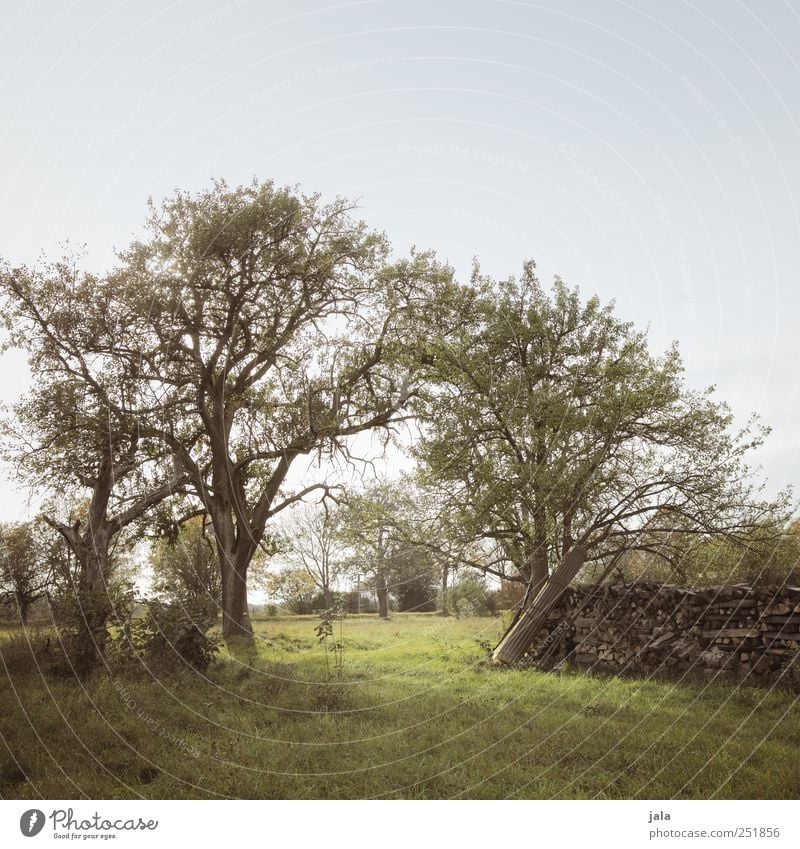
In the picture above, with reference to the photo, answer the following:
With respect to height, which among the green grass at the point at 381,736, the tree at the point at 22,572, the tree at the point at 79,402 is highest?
the tree at the point at 79,402

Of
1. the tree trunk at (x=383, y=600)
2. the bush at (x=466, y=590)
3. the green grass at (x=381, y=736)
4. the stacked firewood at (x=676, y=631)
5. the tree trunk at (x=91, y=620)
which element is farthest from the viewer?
the tree trunk at (x=383, y=600)

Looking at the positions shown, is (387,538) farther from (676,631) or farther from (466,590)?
(676,631)

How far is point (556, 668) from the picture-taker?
518 inches

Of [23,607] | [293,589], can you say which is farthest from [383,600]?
[23,607]

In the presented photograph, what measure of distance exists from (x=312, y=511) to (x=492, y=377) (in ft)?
20.2

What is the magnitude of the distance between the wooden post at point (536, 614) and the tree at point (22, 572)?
10.2 meters

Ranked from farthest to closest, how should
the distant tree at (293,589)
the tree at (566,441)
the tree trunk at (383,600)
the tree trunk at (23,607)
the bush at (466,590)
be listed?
the distant tree at (293,589)
the tree trunk at (383,600)
the bush at (466,590)
the tree at (566,441)
the tree trunk at (23,607)

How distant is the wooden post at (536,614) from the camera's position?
13984 mm

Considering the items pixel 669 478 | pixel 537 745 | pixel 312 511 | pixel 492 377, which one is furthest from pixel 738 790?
pixel 312 511

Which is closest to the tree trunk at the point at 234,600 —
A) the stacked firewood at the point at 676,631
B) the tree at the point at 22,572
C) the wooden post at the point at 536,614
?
the tree at the point at 22,572

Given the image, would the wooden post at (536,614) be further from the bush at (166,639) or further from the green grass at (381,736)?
the bush at (166,639)

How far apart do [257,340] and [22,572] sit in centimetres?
730
